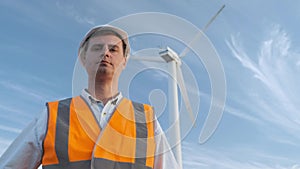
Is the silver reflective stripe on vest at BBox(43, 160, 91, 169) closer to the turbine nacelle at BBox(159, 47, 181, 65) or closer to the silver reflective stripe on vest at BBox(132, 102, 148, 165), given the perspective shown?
the silver reflective stripe on vest at BBox(132, 102, 148, 165)

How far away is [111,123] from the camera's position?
2.96 metres

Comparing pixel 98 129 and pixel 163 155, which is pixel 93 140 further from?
pixel 163 155

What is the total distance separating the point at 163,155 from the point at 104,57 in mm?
1117

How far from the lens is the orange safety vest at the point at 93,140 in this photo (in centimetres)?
276

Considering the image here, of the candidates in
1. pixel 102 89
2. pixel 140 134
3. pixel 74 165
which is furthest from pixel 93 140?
pixel 102 89

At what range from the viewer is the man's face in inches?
118

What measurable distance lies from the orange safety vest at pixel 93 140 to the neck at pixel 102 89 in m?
0.14

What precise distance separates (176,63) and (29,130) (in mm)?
14977

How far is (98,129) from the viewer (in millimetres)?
2910

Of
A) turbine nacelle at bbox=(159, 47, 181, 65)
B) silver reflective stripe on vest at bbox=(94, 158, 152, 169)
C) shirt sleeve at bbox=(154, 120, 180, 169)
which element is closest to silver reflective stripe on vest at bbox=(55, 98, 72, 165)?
silver reflective stripe on vest at bbox=(94, 158, 152, 169)

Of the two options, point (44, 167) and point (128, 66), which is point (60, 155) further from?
point (128, 66)

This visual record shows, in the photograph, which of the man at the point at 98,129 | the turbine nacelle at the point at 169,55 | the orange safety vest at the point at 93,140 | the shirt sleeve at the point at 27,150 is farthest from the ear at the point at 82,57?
the turbine nacelle at the point at 169,55

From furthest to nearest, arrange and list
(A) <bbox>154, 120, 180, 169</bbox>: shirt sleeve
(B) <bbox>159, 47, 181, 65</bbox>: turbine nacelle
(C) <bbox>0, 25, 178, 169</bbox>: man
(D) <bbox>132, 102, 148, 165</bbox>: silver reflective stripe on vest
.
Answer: (B) <bbox>159, 47, 181, 65</bbox>: turbine nacelle → (A) <bbox>154, 120, 180, 169</bbox>: shirt sleeve → (D) <bbox>132, 102, 148, 165</bbox>: silver reflective stripe on vest → (C) <bbox>0, 25, 178, 169</bbox>: man

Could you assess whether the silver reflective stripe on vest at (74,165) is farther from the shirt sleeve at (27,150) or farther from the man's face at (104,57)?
the man's face at (104,57)
